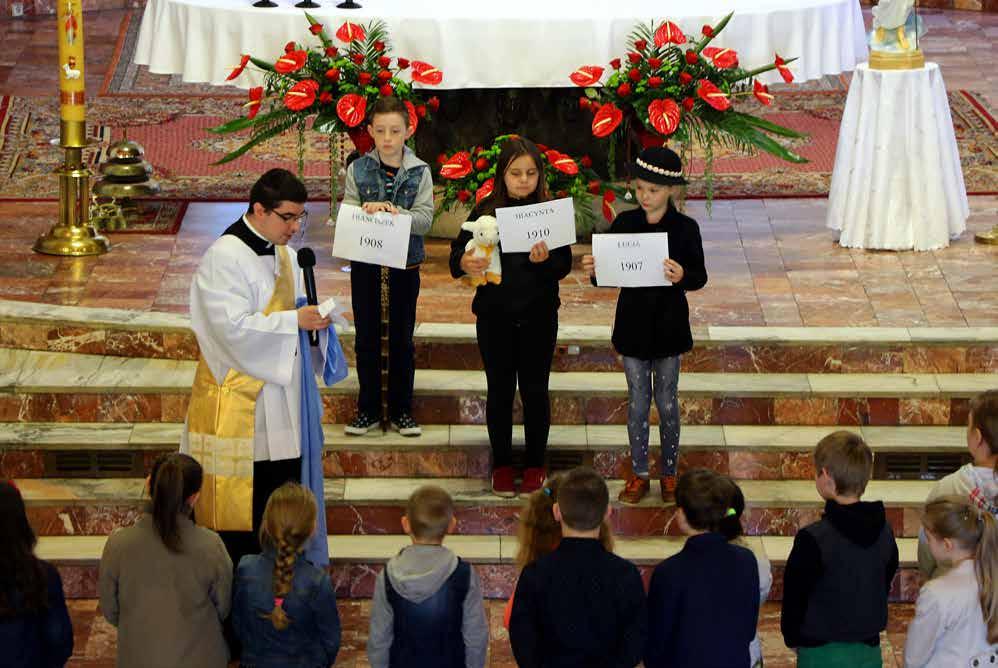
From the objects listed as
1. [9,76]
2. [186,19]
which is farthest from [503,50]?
[9,76]

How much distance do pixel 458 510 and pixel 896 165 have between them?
3.41 m

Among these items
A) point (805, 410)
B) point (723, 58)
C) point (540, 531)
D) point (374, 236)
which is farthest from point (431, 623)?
point (723, 58)

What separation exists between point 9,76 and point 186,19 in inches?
229

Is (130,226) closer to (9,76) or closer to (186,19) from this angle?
(186,19)

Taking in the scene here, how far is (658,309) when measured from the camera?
6.87 m

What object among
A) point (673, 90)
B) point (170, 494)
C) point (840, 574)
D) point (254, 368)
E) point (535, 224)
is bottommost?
point (840, 574)

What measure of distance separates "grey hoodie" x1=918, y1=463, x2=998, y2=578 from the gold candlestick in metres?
5.09

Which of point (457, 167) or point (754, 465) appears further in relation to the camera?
point (457, 167)

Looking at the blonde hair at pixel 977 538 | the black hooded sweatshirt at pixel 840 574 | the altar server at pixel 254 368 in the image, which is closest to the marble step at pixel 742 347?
the altar server at pixel 254 368

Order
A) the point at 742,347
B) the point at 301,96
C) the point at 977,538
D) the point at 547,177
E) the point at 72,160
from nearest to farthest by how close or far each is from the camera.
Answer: the point at 977,538 < the point at 742,347 < the point at 301,96 < the point at 547,177 < the point at 72,160

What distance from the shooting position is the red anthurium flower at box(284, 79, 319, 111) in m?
8.30

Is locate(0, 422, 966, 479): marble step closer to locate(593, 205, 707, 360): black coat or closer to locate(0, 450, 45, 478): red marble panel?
locate(0, 450, 45, 478): red marble panel

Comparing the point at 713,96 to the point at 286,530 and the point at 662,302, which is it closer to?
the point at 662,302

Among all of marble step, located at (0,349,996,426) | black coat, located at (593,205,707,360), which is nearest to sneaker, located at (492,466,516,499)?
marble step, located at (0,349,996,426)
